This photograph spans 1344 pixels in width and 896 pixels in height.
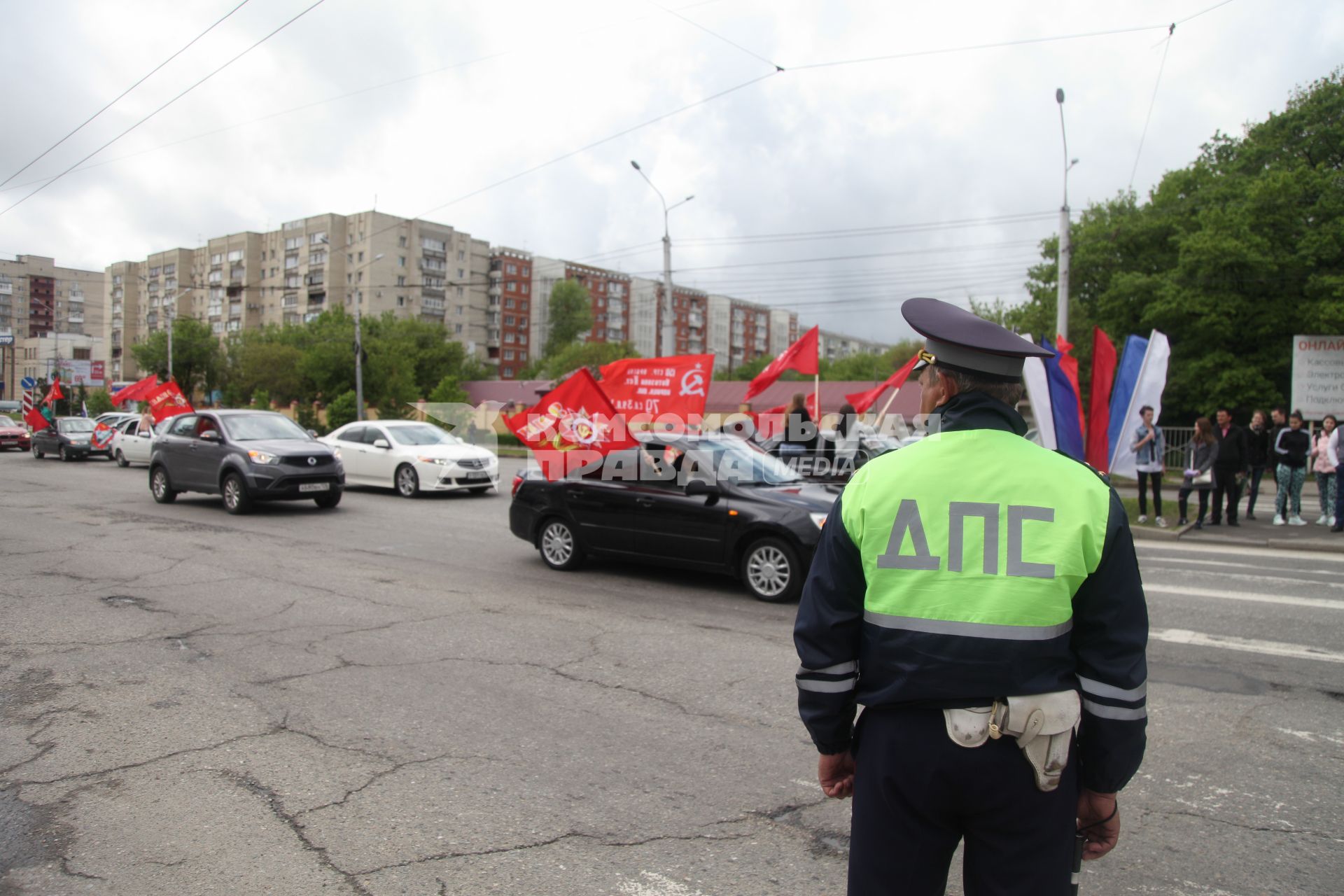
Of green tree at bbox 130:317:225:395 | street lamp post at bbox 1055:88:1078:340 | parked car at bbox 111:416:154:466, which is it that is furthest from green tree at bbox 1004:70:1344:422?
green tree at bbox 130:317:225:395

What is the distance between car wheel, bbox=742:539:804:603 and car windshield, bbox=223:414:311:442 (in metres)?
9.46

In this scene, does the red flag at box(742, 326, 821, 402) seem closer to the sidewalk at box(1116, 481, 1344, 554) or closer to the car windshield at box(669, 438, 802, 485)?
the sidewalk at box(1116, 481, 1344, 554)

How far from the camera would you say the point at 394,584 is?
8.51 m

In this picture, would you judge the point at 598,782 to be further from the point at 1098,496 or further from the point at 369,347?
the point at 369,347

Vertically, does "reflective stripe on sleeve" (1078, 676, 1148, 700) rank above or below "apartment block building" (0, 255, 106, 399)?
below

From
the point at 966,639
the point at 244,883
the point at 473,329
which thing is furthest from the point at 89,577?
the point at 473,329

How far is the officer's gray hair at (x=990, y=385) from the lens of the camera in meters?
2.04

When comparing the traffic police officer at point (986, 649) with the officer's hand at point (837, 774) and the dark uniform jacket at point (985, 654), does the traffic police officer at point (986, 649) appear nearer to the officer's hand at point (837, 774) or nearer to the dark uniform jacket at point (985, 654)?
the dark uniform jacket at point (985, 654)

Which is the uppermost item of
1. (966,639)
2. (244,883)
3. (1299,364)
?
(1299,364)

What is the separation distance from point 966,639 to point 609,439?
7.44 m

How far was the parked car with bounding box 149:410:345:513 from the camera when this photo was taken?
13.6 m

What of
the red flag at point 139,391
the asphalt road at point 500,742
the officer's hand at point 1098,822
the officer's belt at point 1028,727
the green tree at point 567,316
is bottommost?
the asphalt road at point 500,742

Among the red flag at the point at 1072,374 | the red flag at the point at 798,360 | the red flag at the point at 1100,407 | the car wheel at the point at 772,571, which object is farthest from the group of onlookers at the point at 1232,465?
the car wheel at the point at 772,571

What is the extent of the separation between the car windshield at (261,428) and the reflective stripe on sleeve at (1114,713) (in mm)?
14481
